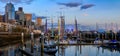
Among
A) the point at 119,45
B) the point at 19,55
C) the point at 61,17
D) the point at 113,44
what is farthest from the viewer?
the point at 61,17

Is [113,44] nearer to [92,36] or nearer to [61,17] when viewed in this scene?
[61,17]

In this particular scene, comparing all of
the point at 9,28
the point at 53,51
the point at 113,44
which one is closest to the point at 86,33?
the point at 9,28

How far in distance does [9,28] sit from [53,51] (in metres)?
123

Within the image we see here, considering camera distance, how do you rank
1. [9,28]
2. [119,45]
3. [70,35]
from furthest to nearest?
[9,28]
[70,35]
[119,45]

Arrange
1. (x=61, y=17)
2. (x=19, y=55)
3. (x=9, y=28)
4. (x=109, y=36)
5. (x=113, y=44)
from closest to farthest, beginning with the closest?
(x=19, y=55), (x=113, y=44), (x=61, y=17), (x=109, y=36), (x=9, y=28)

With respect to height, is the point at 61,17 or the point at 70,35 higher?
the point at 61,17

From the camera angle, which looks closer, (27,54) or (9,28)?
(27,54)

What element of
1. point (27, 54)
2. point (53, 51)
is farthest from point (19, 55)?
point (53, 51)

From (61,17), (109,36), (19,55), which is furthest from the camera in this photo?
(109,36)

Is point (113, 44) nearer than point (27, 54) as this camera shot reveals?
No

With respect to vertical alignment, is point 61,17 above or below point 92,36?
above

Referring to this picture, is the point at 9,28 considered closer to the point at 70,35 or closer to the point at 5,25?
the point at 5,25

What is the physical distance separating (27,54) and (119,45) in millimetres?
45219

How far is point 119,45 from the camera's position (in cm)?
7794
